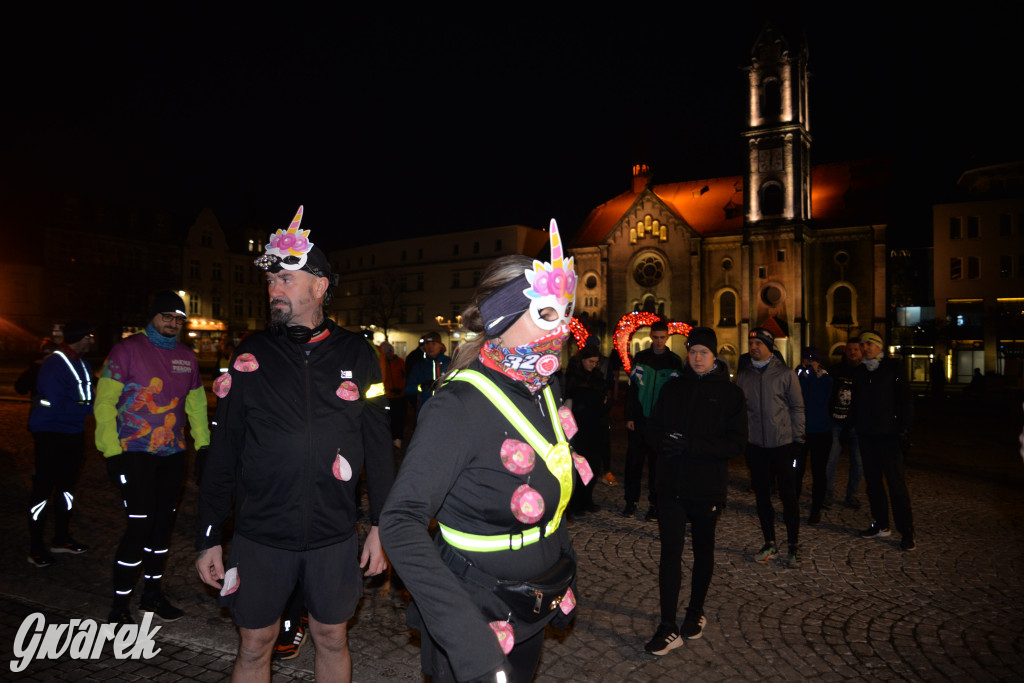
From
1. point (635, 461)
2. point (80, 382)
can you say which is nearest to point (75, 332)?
point (80, 382)

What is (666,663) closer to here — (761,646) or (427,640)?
(761,646)

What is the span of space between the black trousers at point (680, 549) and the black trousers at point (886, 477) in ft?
11.4

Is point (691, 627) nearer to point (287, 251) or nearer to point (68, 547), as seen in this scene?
point (287, 251)

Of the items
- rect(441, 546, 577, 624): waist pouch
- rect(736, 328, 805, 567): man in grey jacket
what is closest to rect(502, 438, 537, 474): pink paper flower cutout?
rect(441, 546, 577, 624): waist pouch

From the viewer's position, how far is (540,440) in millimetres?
2156

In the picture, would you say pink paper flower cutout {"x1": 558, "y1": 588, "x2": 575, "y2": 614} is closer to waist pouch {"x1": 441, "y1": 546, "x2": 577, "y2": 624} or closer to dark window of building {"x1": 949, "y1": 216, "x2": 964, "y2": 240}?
waist pouch {"x1": 441, "y1": 546, "x2": 577, "y2": 624}

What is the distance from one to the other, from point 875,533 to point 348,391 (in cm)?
665

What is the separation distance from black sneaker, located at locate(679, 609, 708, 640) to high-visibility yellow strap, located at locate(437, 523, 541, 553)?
306cm

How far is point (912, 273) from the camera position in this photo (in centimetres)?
4734

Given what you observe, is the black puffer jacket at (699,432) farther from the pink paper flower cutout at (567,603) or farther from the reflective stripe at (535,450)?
the reflective stripe at (535,450)

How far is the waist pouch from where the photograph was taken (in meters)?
2.04

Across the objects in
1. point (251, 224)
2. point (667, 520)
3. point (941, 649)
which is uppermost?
point (251, 224)

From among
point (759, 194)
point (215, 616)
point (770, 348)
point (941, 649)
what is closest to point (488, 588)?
point (215, 616)

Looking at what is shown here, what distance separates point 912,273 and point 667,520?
169ft
